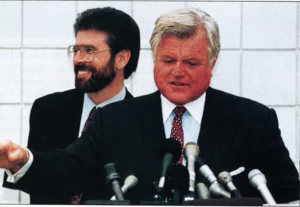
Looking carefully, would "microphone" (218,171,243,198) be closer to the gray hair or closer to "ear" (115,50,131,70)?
the gray hair

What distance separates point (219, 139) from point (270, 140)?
14.3 inches

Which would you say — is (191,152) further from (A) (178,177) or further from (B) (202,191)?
(A) (178,177)

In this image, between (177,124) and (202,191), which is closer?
(202,191)

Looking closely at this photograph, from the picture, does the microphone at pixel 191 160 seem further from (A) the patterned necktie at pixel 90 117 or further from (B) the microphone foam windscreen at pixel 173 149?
(A) the patterned necktie at pixel 90 117

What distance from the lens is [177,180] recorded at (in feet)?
11.3

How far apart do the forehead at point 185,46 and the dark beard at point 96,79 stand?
1.43 ft

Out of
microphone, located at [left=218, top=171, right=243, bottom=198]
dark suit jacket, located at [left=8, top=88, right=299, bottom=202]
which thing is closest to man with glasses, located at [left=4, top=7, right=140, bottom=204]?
dark suit jacket, located at [left=8, top=88, right=299, bottom=202]

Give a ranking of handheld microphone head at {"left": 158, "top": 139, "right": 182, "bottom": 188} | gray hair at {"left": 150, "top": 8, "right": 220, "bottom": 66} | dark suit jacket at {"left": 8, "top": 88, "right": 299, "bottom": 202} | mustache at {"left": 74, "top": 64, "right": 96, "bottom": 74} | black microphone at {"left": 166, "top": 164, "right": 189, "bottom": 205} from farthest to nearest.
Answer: mustache at {"left": 74, "top": 64, "right": 96, "bottom": 74}, gray hair at {"left": 150, "top": 8, "right": 220, "bottom": 66}, dark suit jacket at {"left": 8, "top": 88, "right": 299, "bottom": 202}, handheld microphone head at {"left": 158, "top": 139, "right": 182, "bottom": 188}, black microphone at {"left": 166, "top": 164, "right": 189, "bottom": 205}

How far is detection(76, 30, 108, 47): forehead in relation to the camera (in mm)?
4723

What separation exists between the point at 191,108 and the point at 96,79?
28.2 inches

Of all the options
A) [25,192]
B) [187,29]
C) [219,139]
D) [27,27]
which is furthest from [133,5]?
[25,192]

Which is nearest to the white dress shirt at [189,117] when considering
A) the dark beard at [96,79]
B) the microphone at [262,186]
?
the dark beard at [96,79]

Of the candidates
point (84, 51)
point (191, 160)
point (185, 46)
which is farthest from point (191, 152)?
point (84, 51)

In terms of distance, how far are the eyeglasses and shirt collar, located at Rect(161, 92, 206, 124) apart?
0.59 metres
